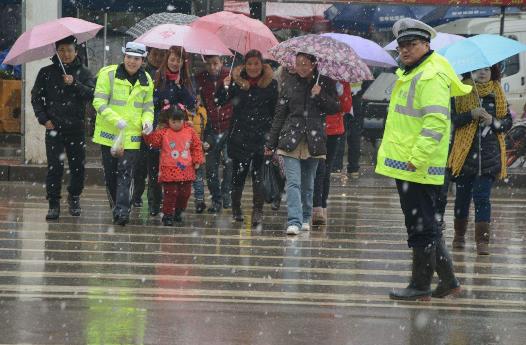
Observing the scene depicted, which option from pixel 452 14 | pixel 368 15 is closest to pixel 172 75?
pixel 368 15

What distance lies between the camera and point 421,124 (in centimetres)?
928

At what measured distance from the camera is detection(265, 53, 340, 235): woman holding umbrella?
42.7 feet

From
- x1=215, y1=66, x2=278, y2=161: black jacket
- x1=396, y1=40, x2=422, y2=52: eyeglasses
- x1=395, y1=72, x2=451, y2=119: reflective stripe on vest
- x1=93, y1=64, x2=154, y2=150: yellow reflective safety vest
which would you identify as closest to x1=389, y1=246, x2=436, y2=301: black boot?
x1=395, y1=72, x2=451, y2=119: reflective stripe on vest

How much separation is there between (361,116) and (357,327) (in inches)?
503

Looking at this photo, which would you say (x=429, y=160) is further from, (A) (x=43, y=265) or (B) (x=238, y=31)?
(B) (x=238, y=31)

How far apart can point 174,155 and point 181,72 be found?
1.12 metres

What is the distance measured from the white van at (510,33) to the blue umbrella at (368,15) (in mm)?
537

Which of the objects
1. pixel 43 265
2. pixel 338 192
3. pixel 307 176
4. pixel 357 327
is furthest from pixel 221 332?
pixel 338 192

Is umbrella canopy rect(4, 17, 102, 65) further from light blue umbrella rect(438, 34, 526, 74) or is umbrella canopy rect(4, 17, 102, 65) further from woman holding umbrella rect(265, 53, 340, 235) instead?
light blue umbrella rect(438, 34, 526, 74)

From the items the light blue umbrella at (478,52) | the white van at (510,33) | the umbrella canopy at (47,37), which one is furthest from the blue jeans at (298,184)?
the white van at (510,33)

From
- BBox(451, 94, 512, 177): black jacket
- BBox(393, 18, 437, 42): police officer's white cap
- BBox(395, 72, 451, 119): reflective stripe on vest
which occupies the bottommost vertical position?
BBox(451, 94, 512, 177): black jacket

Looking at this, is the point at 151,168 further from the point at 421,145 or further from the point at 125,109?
the point at 421,145

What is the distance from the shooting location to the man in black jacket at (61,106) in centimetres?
1375

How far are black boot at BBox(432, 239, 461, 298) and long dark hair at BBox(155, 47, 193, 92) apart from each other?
5.27 meters
